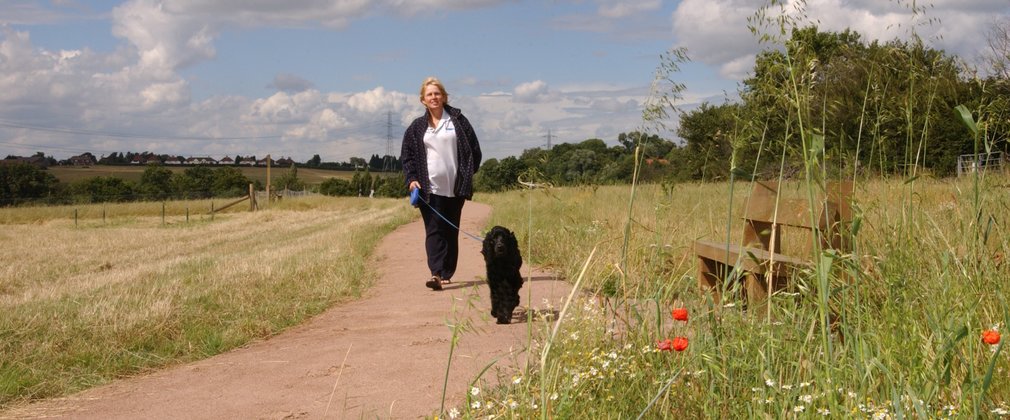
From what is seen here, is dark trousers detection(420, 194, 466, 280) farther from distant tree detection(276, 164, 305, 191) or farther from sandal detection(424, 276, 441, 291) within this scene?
distant tree detection(276, 164, 305, 191)

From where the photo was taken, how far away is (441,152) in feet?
27.0

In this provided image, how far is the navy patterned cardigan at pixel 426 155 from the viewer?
27.0ft

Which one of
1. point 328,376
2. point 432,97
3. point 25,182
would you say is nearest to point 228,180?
point 25,182

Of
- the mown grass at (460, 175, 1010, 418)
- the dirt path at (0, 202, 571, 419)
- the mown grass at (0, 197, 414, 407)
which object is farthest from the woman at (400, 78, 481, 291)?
the mown grass at (460, 175, 1010, 418)

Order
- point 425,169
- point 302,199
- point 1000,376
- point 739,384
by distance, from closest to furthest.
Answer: point 1000,376, point 739,384, point 425,169, point 302,199

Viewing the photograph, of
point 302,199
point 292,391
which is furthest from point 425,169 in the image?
point 302,199

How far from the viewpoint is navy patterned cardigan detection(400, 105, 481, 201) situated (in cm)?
823

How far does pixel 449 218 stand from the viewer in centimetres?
846

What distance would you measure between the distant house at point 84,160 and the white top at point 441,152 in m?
101

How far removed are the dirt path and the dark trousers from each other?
117 centimetres

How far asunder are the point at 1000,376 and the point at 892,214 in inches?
87.2

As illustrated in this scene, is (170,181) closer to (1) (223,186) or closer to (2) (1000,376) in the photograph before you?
(1) (223,186)

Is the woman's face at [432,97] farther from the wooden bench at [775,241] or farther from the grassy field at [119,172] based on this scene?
the grassy field at [119,172]

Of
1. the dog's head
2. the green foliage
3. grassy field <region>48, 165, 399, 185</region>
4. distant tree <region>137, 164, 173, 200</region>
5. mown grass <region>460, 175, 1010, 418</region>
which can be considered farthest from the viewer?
grassy field <region>48, 165, 399, 185</region>
